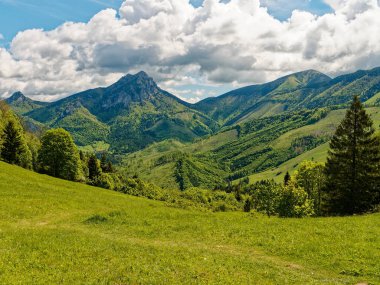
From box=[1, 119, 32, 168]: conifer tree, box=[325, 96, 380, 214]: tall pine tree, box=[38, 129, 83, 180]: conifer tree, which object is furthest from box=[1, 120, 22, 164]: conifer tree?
box=[325, 96, 380, 214]: tall pine tree

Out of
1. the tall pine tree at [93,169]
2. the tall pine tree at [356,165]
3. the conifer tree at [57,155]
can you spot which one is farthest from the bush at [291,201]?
the tall pine tree at [93,169]

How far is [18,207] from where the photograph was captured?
136 feet

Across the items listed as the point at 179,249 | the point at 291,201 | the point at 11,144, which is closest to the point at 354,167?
the point at 291,201

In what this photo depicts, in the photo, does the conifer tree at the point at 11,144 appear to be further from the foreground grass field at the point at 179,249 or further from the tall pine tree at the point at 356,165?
the tall pine tree at the point at 356,165

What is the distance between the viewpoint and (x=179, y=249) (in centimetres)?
2703

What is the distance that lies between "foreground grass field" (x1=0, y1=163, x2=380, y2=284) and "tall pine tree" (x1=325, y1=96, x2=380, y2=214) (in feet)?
49.9

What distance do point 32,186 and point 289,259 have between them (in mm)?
48032

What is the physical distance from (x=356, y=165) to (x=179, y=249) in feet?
130

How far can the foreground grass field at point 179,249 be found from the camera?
20.2 m

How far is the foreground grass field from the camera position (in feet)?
66.1

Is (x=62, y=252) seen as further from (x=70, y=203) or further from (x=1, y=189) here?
(x=1, y=189)

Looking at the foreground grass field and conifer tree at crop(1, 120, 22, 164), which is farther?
conifer tree at crop(1, 120, 22, 164)

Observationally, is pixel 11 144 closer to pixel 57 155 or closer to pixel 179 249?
pixel 57 155

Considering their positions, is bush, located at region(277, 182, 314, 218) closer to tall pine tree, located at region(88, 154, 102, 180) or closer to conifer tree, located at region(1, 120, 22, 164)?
conifer tree, located at region(1, 120, 22, 164)
